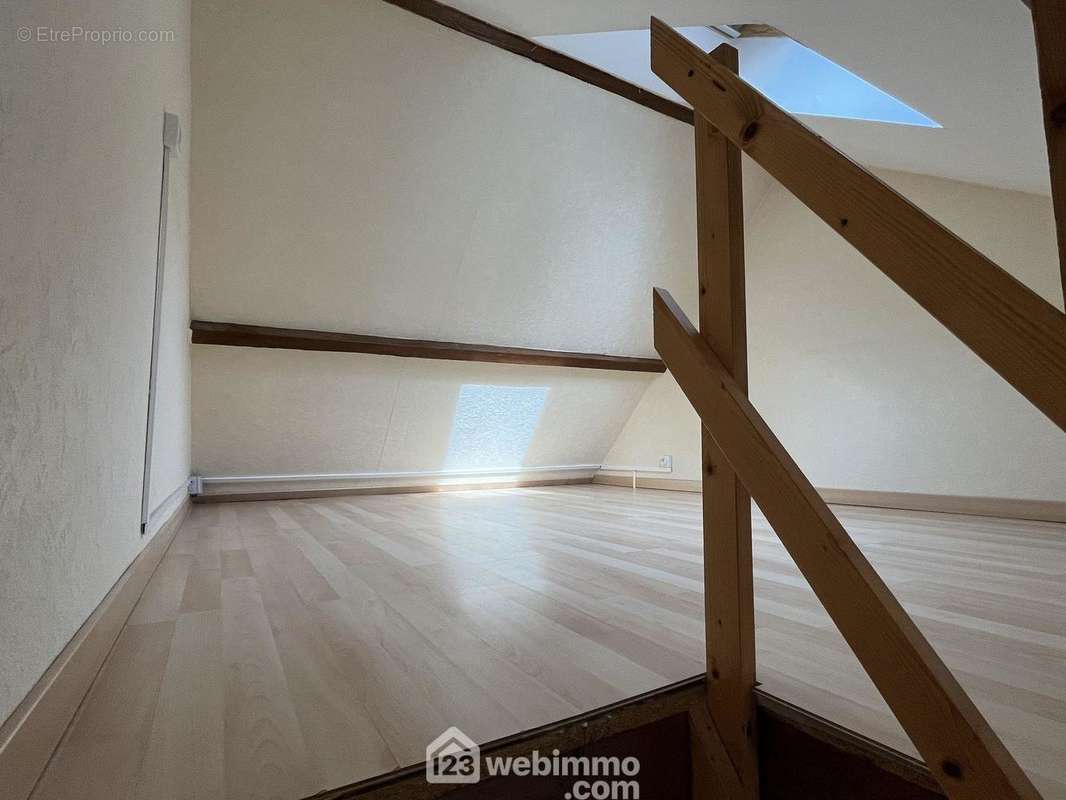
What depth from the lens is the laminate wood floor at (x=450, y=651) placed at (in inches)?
30.5

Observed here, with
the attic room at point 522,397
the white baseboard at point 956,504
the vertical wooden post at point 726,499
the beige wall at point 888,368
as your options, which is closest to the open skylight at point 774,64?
the attic room at point 522,397

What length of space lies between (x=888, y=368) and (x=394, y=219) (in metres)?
3.41

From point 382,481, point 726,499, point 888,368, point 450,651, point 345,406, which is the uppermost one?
point 888,368

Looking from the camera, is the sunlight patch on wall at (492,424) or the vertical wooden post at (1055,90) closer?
the vertical wooden post at (1055,90)

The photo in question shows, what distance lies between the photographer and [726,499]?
1004mm

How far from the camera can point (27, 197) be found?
709 mm

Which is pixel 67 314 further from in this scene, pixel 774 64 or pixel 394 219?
pixel 774 64

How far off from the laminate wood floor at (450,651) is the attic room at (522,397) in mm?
11

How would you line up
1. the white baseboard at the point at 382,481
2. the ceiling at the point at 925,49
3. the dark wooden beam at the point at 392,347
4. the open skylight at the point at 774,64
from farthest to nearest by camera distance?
the white baseboard at the point at 382,481 → the dark wooden beam at the point at 392,347 → the open skylight at the point at 774,64 → the ceiling at the point at 925,49

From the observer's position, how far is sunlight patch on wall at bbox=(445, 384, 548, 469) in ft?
16.5

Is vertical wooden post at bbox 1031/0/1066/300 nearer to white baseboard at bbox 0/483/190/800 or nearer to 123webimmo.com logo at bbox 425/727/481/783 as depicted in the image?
123webimmo.com logo at bbox 425/727/481/783

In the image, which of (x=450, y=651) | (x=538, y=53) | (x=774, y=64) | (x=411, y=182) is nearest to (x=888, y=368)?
(x=774, y=64)

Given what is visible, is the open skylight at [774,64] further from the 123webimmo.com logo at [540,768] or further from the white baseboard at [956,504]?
the 123webimmo.com logo at [540,768]

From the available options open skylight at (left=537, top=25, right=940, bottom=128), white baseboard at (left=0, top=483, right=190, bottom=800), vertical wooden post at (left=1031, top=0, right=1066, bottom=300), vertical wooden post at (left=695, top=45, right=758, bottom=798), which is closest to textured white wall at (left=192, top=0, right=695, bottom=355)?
open skylight at (left=537, top=25, right=940, bottom=128)
